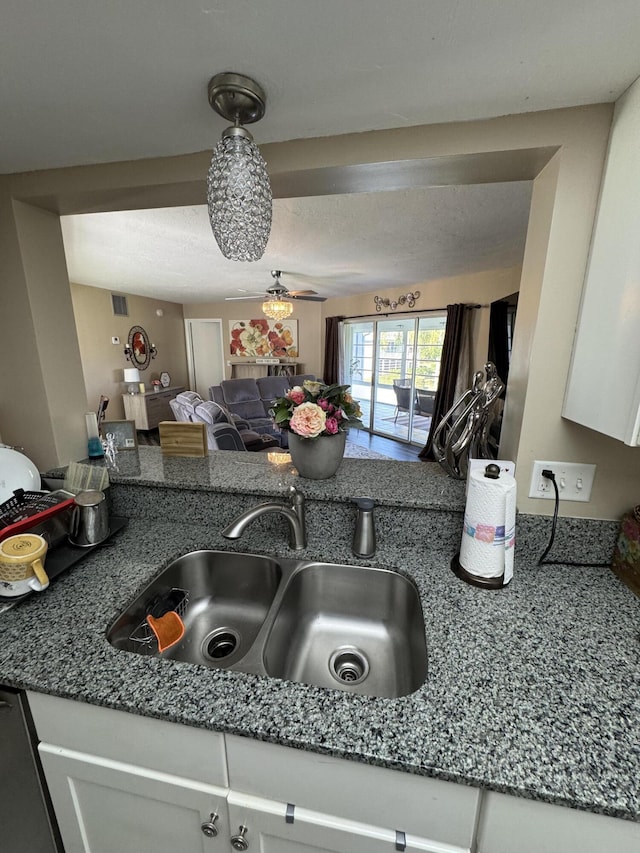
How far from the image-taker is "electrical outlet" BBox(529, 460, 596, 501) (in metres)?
0.95

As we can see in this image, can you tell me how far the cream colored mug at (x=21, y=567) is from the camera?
2.64 ft

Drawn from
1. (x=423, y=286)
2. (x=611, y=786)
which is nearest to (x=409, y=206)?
(x=611, y=786)

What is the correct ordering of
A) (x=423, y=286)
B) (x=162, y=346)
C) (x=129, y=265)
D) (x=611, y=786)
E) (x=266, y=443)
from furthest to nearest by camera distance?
(x=162, y=346) < (x=423, y=286) < (x=266, y=443) < (x=129, y=265) < (x=611, y=786)

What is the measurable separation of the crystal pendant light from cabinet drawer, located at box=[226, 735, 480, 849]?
1.00 m

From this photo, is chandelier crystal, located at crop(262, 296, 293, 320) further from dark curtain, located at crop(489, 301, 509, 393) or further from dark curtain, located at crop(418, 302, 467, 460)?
dark curtain, located at crop(489, 301, 509, 393)

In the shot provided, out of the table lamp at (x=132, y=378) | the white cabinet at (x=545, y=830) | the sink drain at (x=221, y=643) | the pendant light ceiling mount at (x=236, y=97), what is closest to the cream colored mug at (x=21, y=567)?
the sink drain at (x=221, y=643)

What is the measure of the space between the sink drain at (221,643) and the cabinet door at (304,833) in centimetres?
34

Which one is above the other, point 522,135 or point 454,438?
point 522,135

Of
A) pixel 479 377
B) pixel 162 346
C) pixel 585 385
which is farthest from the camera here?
pixel 162 346

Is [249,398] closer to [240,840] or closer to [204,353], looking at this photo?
[204,353]


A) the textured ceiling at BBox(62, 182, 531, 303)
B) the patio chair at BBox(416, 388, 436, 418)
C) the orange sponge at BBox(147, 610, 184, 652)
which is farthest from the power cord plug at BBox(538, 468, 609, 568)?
the patio chair at BBox(416, 388, 436, 418)

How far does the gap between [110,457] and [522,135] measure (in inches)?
65.5

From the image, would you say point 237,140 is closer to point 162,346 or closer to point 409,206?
point 409,206

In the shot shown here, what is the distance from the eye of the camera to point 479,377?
1.11 metres
